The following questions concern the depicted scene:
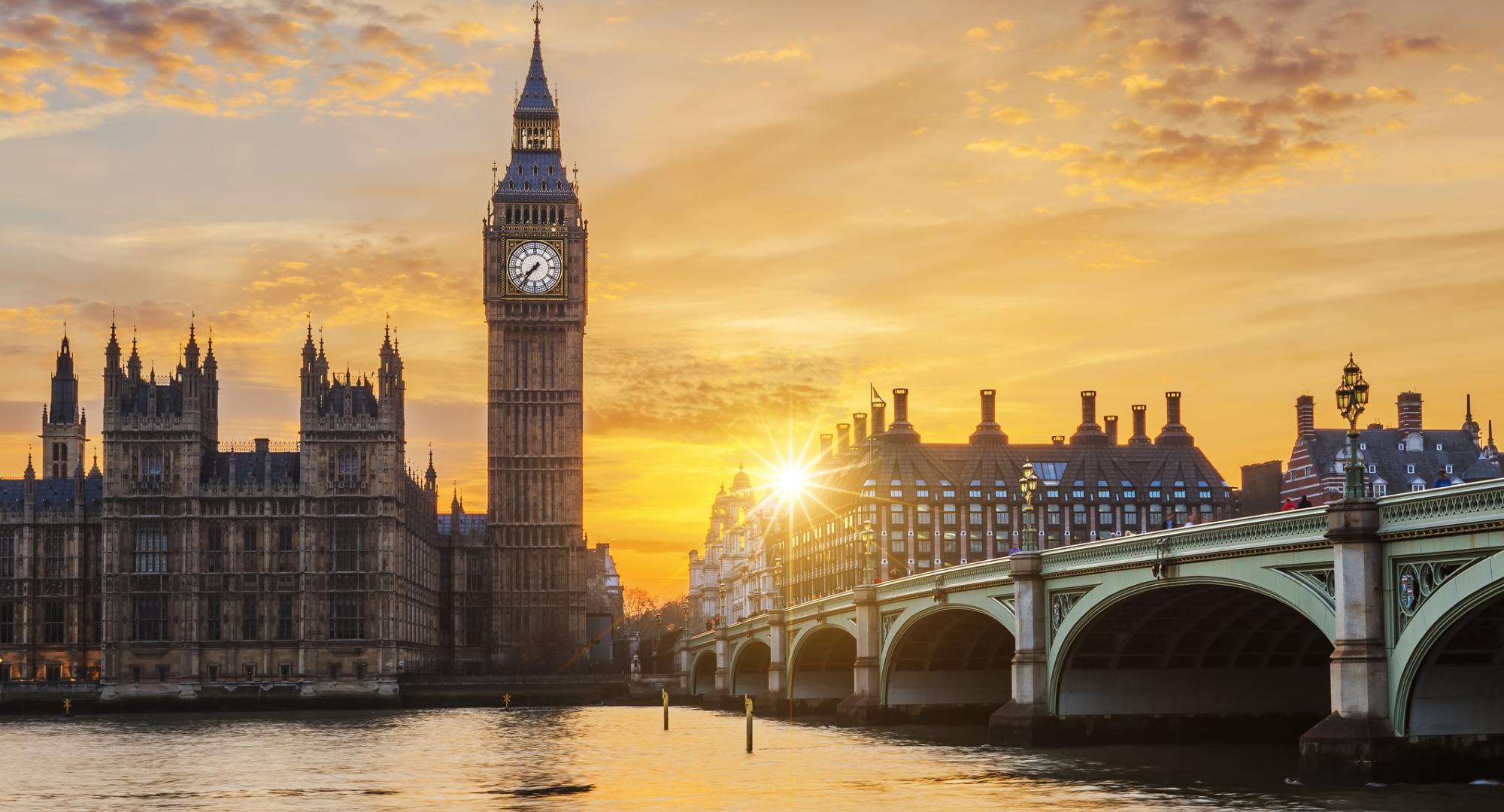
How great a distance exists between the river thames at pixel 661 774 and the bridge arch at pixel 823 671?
17656 mm

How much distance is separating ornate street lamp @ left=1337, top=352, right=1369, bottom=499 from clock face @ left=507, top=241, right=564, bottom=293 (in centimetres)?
14539

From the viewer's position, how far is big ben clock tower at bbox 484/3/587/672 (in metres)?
183

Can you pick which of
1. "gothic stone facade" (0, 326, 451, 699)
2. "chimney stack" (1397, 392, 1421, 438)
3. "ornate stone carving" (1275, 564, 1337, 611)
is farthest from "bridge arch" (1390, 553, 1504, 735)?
"gothic stone facade" (0, 326, 451, 699)

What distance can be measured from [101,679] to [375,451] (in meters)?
27.6

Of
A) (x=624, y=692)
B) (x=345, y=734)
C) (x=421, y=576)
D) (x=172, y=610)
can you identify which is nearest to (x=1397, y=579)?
(x=345, y=734)

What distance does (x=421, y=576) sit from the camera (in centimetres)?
17300

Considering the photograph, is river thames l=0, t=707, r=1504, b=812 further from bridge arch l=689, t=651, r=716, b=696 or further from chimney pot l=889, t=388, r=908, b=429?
chimney pot l=889, t=388, r=908, b=429

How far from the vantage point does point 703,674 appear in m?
166

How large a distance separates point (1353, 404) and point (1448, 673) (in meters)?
6.93

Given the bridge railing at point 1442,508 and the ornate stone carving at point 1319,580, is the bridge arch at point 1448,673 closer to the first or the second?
the bridge railing at point 1442,508

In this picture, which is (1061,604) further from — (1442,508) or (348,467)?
(348,467)

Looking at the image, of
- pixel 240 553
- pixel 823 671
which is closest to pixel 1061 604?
pixel 823 671

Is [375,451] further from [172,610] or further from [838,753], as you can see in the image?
[838,753]

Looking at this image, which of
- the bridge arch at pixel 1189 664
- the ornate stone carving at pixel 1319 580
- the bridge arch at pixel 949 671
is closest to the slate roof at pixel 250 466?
the bridge arch at pixel 949 671
